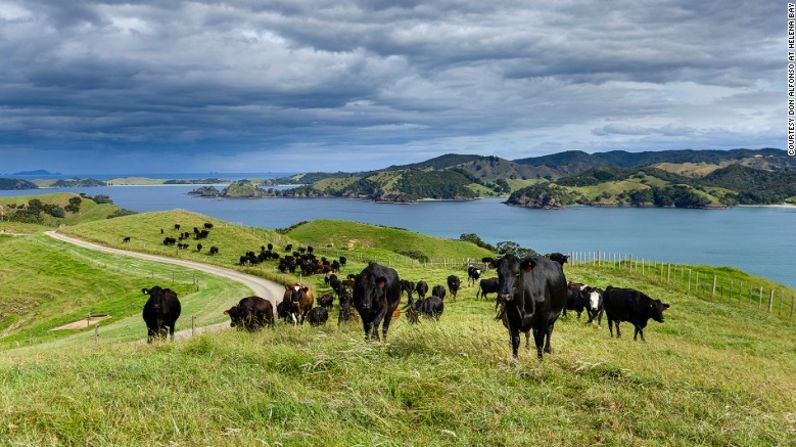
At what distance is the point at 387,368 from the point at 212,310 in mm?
29063

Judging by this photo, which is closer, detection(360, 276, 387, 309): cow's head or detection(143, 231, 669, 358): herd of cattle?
detection(143, 231, 669, 358): herd of cattle

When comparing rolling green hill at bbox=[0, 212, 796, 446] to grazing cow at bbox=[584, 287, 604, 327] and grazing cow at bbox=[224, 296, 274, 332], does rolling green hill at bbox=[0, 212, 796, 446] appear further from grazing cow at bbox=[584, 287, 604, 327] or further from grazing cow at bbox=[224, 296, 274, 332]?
grazing cow at bbox=[584, 287, 604, 327]

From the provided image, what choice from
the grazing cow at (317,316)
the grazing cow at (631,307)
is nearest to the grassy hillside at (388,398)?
the grazing cow at (317,316)

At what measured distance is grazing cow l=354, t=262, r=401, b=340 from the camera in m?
→ 14.8

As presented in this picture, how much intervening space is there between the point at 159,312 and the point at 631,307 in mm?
19459

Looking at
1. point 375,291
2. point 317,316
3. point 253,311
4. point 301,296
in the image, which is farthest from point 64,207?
point 375,291

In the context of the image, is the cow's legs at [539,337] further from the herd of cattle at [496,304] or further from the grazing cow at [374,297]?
the grazing cow at [374,297]

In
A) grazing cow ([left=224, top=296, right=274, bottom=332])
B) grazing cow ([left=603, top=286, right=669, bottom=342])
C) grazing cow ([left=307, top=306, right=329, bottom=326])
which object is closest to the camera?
grazing cow ([left=224, top=296, right=274, bottom=332])

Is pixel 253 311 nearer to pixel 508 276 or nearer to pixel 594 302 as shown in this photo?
pixel 508 276

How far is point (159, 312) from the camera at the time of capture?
19609 millimetres

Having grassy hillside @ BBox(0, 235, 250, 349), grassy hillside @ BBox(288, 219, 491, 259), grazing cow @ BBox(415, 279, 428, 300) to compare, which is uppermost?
grazing cow @ BBox(415, 279, 428, 300)

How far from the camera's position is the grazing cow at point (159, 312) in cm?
1956

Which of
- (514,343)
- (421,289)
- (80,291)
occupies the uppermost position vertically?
(514,343)

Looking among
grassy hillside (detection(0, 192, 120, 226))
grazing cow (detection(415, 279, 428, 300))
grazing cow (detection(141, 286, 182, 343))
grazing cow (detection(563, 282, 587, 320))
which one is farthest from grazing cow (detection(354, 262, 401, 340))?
grassy hillside (detection(0, 192, 120, 226))
